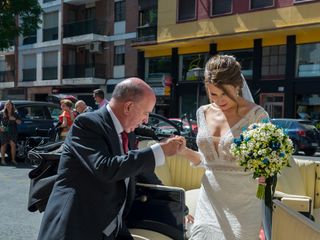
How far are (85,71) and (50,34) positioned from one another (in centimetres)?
548

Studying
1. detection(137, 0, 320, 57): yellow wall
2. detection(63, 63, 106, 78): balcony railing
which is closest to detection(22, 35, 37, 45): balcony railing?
detection(63, 63, 106, 78): balcony railing

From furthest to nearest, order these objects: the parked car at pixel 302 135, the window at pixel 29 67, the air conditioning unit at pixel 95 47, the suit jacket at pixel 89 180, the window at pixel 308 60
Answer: the window at pixel 29 67
the air conditioning unit at pixel 95 47
the window at pixel 308 60
the parked car at pixel 302 135
the suit jacket at pixel 89 180

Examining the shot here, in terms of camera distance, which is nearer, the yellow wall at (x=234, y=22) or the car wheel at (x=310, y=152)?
the car wheel at (x=310, y=152)

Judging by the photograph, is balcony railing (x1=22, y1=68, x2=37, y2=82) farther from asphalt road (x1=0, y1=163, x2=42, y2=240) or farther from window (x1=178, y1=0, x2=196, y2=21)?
asphalt road (x1=0, y1=163, x2=42, y2=240)

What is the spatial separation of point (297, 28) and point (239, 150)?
21.2 meters

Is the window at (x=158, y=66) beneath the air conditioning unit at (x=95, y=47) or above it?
beneath

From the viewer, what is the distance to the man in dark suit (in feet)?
7.42

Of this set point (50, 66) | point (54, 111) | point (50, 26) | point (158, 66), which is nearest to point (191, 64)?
point (158, 66)

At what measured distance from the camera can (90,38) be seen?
34.2 m

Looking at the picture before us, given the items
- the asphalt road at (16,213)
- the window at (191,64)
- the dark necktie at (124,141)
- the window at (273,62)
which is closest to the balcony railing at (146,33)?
the window at (191,64)

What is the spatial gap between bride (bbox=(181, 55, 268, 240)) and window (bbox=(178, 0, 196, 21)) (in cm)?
2518

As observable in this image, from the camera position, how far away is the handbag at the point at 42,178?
2885 mm

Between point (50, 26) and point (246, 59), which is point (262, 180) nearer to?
point (246, 59)

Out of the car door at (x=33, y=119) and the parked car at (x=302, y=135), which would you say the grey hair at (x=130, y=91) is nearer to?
the car door at (x=33, y=119)
